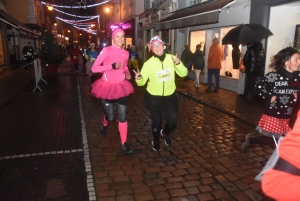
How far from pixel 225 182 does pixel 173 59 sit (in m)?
1.97

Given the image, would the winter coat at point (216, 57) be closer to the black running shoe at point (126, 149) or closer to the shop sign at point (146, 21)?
the black running shoe at point (126, 149)

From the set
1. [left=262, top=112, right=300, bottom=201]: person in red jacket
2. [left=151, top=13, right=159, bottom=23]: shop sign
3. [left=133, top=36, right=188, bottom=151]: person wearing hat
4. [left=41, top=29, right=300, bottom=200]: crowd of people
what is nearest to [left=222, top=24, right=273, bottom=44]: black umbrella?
[left=41, top=29, right=300, bottom=200]: crowd of people

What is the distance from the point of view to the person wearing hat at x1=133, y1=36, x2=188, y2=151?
14.1 feet

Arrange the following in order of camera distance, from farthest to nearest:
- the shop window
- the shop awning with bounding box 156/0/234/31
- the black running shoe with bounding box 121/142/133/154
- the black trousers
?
the shop window < the shop awning with bounding box 156/0/234/31 < the black running shoe with bounding box 121/142/133/154 < the black trousers

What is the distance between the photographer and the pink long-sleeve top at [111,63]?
176 inches

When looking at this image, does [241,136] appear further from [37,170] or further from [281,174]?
[281,174]

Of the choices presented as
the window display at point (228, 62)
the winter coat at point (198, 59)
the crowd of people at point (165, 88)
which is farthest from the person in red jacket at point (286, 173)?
the winter coat at point (198, 59)

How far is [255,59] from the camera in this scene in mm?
8172

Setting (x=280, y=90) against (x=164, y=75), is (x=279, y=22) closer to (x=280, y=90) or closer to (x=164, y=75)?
(x=280, y=90)

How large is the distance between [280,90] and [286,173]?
2670 millimetres

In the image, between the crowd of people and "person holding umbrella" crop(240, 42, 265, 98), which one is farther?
"person holding umbrella" crop(240, 42, 265, 98)

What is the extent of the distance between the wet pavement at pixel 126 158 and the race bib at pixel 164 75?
1.31 m

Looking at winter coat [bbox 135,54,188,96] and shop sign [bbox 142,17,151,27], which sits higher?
shop sign [bbox 142,17,151,27]

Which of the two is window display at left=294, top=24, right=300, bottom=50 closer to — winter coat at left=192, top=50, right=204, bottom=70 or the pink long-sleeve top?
winter coat at left=192, top=50, right=204, bottom=70
